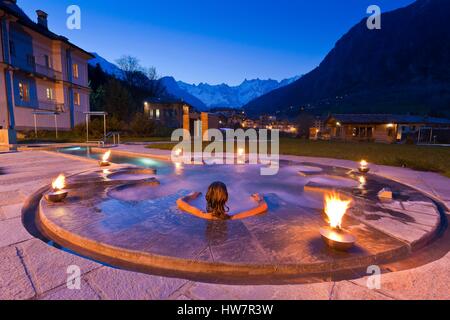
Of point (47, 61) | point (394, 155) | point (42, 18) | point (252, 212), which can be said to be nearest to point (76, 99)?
point (47, 61)

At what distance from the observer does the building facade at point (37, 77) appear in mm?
20484

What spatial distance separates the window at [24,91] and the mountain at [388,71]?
245ft

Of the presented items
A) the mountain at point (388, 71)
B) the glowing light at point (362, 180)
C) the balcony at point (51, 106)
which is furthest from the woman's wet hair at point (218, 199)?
the mountain at point (388, 71)

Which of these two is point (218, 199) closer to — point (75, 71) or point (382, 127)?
point (75, 71)

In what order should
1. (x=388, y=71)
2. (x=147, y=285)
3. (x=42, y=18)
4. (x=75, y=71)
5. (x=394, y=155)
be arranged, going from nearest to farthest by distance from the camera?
(x=147, y=285)
(x=394, y=155)
(x=42, y=18)
(x=75, y=71)
(x=388, y=71)

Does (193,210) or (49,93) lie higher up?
(49,93)

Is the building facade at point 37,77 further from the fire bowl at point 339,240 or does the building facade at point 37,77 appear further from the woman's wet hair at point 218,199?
the fire bowl at point 339,240

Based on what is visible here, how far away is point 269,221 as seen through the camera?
13.3 ft

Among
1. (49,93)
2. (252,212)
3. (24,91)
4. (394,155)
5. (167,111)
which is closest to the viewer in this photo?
(252,212)

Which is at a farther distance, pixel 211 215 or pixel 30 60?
pixel 30 60

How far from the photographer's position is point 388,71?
10100 cm

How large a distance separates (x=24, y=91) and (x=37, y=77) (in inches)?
80.8

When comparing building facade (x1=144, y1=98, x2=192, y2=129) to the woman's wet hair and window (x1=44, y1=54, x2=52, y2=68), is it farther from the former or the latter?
the woman's wet hair

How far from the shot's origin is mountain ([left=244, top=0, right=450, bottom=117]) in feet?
249
